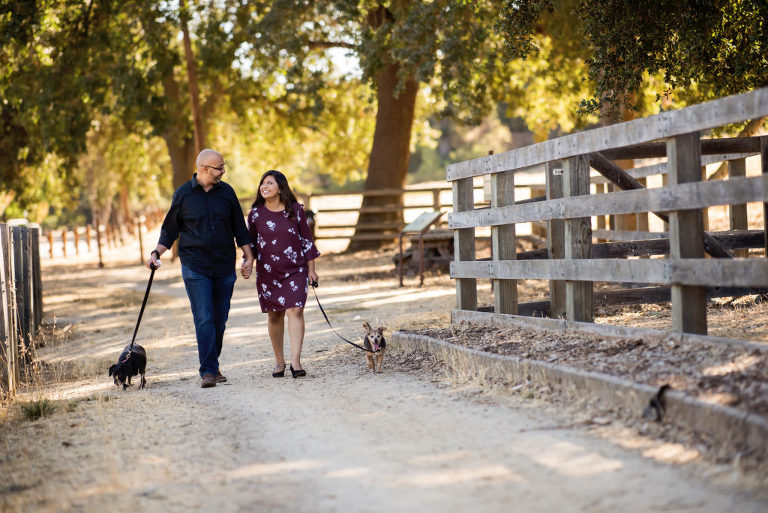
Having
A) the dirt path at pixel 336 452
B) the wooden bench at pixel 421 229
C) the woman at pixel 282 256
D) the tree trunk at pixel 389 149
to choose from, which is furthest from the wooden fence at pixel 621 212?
the tree trunk at pixel 389 149

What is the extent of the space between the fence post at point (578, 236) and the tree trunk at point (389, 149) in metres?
17.7

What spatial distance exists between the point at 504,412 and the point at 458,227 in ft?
12.0

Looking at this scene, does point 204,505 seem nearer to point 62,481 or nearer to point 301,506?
point 301,506

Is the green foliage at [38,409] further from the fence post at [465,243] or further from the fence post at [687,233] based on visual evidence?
the fence post at [687,233]

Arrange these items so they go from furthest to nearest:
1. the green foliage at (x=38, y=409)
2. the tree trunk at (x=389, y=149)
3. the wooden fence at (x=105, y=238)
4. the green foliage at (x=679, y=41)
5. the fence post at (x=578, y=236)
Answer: the wooden fence at (x=105, y=238) → the tree trunk at (x=389, y=149) → the green foliage at (x=679, y=41) → the fence post at (x=578, y=236) → the green foliage at (x=38, y=409)

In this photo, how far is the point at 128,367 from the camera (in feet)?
25.3

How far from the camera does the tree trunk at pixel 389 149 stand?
2520cm

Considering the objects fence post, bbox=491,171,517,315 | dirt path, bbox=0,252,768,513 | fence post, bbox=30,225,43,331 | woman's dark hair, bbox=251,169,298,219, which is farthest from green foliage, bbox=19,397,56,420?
Answer: fence post, bbox=30,225,43,331

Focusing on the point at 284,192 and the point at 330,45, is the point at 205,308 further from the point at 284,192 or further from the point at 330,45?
the point at 330,45

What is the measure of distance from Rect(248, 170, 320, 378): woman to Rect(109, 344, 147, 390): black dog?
1.22 m

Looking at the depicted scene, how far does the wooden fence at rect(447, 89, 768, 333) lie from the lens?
18.6 ft

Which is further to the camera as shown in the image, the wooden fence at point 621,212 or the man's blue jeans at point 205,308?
the man's blue jeans at point 205,308

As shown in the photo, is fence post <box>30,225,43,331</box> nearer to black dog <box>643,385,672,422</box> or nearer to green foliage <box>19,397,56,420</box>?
green foliage <box>19,397,56,420</box>

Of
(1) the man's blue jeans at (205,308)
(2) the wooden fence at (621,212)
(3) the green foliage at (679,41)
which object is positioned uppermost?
(3) the green foliage at (679,41)
